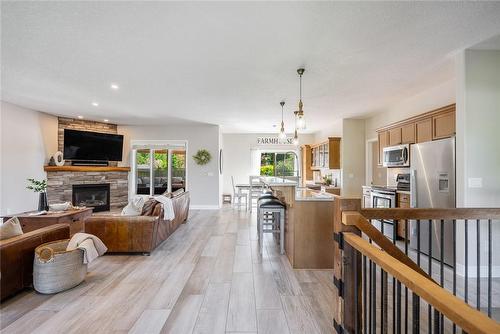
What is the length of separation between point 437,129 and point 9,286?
5.36 m

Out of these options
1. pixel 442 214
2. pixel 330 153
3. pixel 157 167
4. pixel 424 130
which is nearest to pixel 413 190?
pixel 424 130

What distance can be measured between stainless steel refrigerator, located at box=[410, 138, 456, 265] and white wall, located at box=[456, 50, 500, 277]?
168 mm

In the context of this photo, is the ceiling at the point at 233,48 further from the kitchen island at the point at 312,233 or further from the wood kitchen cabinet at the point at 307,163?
the wood kitchen cabinet at the point at 307,163

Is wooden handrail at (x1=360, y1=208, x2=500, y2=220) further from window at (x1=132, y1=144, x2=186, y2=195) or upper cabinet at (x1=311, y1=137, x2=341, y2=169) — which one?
window at (x1=132, y1=144, x2=186, y2=195)

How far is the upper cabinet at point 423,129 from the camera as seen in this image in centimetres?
331

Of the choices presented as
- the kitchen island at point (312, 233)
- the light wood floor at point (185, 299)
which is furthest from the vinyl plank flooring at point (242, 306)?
the kitchen island at point (312, 233)

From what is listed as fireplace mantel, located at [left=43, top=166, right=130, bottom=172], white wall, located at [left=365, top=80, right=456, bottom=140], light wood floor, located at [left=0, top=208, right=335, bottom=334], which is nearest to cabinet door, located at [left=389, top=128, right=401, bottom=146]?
white wall, located at [left=365, top=80, right=456, bottom=140]

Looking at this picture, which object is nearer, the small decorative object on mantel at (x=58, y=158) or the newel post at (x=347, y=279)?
the newel post at (x=347, y=279)

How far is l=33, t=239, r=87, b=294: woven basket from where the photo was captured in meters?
2.39

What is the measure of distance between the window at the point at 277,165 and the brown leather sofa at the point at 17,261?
7402 millimetres

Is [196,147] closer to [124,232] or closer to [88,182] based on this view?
[88,182]

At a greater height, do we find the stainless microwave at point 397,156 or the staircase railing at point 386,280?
the stainless microwave at point 397,156

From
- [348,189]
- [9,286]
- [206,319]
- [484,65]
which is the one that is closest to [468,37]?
[484,65]

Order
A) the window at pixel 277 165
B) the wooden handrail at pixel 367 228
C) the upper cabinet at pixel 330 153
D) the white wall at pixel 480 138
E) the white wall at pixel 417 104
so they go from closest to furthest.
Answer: the wooden handrail at pixel 367 228, the white wall at pixel 480 138, the white wall at pixel 417 104, the upper cabinet at pixel 330 153, the window at pixel 277 165
